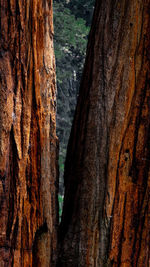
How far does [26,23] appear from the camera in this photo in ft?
3.38

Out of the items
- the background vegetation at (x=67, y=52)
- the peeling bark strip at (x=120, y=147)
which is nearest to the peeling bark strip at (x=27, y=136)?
the peeling bark strip at (x=120, y=147)

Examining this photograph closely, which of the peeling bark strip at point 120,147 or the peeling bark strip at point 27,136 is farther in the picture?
the peeling bark strip at point 120,147

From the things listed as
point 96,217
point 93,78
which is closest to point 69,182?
point 96,217

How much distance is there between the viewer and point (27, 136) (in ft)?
3.51

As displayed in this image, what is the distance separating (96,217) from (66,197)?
18 cm

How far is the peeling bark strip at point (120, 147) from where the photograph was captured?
1.13 metres

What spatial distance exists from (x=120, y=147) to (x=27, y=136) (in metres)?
0.31

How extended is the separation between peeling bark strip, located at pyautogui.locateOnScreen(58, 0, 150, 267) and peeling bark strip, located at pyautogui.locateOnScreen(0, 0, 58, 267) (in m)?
0.14

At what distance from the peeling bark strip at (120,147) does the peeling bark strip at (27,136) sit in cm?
14

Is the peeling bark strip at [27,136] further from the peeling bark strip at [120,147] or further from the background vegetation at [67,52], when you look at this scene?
the background vegetation at [67,52]

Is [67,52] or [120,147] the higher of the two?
[67,52]

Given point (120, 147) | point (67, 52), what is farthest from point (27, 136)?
point (67, 52)

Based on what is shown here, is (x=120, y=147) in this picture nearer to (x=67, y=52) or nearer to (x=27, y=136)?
(x=27, y=136)

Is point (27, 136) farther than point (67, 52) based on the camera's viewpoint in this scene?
No
